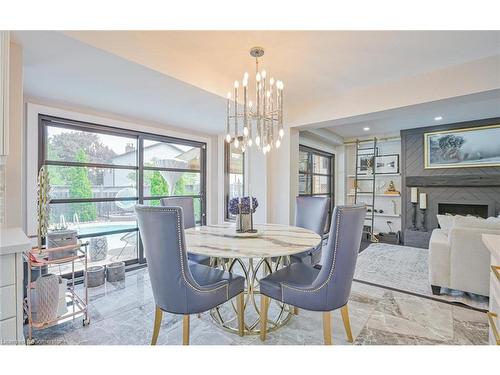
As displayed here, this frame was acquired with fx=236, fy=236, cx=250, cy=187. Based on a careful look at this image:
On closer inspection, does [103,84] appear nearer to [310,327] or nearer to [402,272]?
[310,327]

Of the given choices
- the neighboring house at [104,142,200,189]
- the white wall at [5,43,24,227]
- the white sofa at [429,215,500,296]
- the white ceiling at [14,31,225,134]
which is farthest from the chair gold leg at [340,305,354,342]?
the neighboring house at [104,142,200,189]

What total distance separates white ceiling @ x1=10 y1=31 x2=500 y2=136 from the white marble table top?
58.2 inches

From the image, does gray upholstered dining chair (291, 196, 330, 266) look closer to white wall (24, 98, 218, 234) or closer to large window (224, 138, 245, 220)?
large window (224, 138, 245, 220)

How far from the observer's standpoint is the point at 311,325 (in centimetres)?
198

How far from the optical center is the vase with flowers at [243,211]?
2145 millimetres

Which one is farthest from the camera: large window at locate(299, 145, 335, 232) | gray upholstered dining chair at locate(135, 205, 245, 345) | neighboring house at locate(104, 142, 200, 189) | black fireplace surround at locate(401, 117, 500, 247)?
large window at locate(299, 145, 335, 232)

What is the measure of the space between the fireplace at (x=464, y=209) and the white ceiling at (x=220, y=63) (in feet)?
9.69

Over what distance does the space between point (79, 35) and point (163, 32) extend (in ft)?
1.93

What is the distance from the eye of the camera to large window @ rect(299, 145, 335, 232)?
5077 mm

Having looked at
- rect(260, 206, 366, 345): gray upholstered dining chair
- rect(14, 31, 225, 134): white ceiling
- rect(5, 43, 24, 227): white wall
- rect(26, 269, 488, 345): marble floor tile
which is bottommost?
rect(26, 269, 488, 345): marble floor tile

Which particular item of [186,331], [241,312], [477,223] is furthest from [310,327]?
[477,223]

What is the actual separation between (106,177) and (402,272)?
423 centimetres

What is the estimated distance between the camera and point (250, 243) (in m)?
1.81

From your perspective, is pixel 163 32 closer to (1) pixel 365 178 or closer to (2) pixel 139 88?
(2) pixel 139 88
